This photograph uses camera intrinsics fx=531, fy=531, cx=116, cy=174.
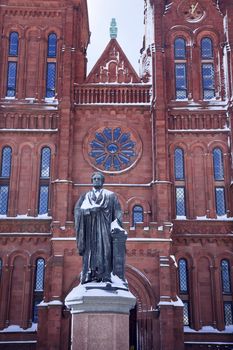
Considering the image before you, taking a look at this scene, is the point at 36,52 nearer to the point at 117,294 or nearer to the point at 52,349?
the point at 52,349

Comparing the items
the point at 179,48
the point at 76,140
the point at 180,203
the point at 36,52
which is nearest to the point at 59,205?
the point at 76,140

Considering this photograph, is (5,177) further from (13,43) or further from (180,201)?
(180,201)

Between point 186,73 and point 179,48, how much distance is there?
1.72 meters

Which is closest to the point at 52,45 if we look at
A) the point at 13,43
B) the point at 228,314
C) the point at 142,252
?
the point at 13,43

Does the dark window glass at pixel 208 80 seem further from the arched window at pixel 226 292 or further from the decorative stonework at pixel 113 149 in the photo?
the arched window at pixel 226 292

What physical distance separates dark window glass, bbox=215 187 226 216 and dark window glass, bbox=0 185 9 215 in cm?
1099

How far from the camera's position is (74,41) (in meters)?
30.3

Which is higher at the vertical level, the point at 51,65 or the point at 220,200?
the point at 51,65

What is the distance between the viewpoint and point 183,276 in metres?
26.4

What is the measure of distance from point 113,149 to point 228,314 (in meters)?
10.4

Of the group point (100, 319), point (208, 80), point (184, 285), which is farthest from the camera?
point (208, 80)

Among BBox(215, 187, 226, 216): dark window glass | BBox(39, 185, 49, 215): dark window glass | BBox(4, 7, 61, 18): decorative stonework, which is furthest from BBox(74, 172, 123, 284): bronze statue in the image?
BBox(4, 7, 61, 18): decorative stonework

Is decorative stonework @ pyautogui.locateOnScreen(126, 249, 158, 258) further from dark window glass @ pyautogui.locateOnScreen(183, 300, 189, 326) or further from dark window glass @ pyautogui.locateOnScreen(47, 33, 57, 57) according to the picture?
dark window glass @ pyautogui.locateOnScreen(47, 33, 57, 57)

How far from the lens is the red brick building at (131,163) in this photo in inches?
961
